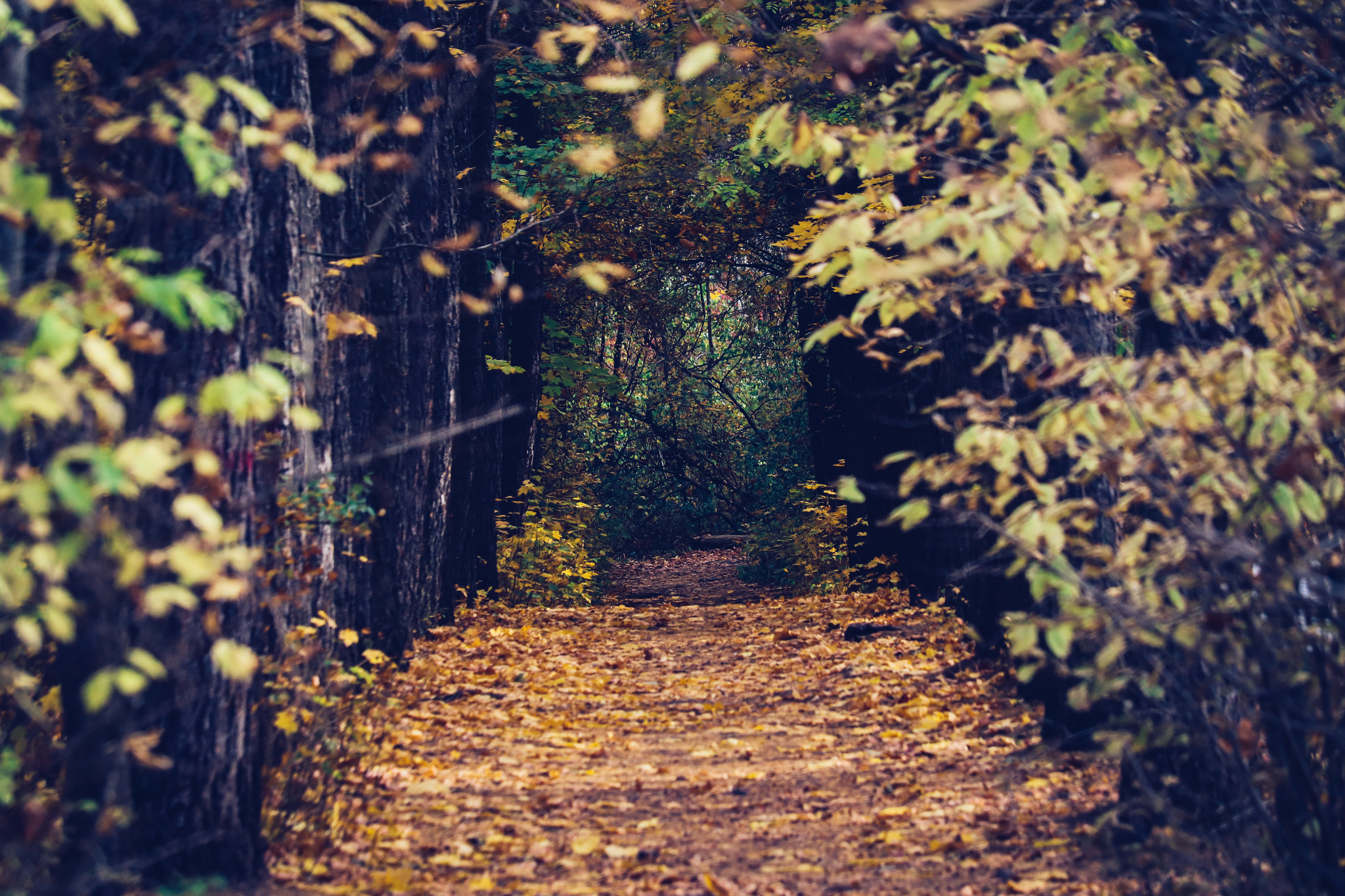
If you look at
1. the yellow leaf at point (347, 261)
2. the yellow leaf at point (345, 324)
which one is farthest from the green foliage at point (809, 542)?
the yellow leaf at point (345, 324)

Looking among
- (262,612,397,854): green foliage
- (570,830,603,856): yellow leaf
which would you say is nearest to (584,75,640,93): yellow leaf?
(262,612,397,854): green foliage

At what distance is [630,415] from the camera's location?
21.8 meters

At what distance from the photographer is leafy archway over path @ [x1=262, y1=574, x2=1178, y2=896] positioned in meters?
4.41

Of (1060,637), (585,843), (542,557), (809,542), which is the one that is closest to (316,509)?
(585,843)

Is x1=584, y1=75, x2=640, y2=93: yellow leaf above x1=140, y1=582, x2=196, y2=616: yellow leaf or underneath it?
above

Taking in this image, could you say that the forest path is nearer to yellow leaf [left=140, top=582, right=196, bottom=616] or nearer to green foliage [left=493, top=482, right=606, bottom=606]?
yellow leaf [left=140, top=582, right=196, bottom=616]

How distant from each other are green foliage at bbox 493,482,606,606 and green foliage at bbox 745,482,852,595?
10.0ft

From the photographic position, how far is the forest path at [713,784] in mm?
4402

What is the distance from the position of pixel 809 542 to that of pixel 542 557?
377 cm

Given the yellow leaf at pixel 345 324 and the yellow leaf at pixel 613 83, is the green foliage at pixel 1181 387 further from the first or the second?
the yellow leaf at pixel 345 324

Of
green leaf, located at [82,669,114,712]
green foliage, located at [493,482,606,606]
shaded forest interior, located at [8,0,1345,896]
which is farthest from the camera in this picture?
green foliage, located at [493,482,606,606]

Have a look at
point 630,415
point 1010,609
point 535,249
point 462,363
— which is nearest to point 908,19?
point 1010,609

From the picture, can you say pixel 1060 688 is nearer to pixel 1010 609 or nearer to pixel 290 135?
pixel 1010 609

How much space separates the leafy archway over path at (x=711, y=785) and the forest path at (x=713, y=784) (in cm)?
1
